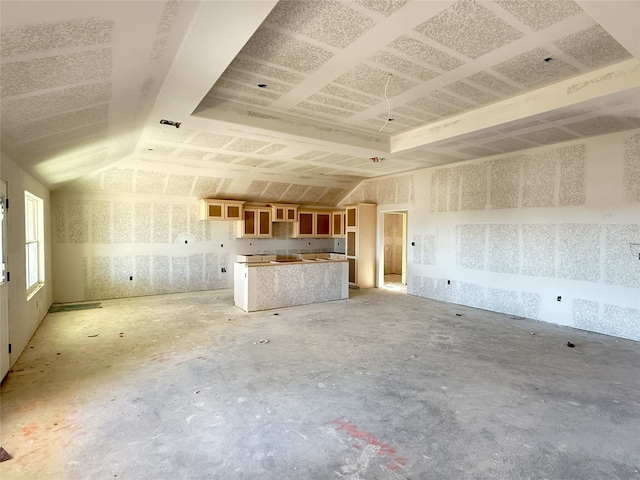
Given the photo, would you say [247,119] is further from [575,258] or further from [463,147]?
[575,258]

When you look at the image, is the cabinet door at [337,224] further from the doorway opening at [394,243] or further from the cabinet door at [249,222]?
the cabinet door at [249,222]

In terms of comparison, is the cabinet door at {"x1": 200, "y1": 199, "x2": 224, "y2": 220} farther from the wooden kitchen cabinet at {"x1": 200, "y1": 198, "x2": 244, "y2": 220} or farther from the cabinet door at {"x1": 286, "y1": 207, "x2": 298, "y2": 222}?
the cabinet door at {"x1": 286, "y1": 207, "x2": 298, "y2": 222}

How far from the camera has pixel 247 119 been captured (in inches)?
169

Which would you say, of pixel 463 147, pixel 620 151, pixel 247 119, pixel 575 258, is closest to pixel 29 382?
pixel 247 119

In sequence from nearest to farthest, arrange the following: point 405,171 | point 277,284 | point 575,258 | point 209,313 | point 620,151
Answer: point 620,151 → point 575,258 → point 209,313 → point 277,284 → point 405,171

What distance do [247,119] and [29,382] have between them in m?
3.61

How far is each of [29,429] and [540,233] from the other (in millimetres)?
6799

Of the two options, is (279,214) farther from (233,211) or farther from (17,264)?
(17,264)

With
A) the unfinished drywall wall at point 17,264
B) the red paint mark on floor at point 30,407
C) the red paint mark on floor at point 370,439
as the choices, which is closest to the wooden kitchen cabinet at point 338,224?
the unfinished drywall wall at point 17,264

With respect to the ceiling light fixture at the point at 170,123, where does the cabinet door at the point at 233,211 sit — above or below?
below

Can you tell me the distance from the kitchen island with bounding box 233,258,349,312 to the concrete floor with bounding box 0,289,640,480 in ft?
3.47

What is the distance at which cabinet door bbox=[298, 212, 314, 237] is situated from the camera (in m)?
9.39

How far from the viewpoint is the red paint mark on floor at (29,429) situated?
94.2 inches

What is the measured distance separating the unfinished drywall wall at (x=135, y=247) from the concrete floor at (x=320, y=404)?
204cm
